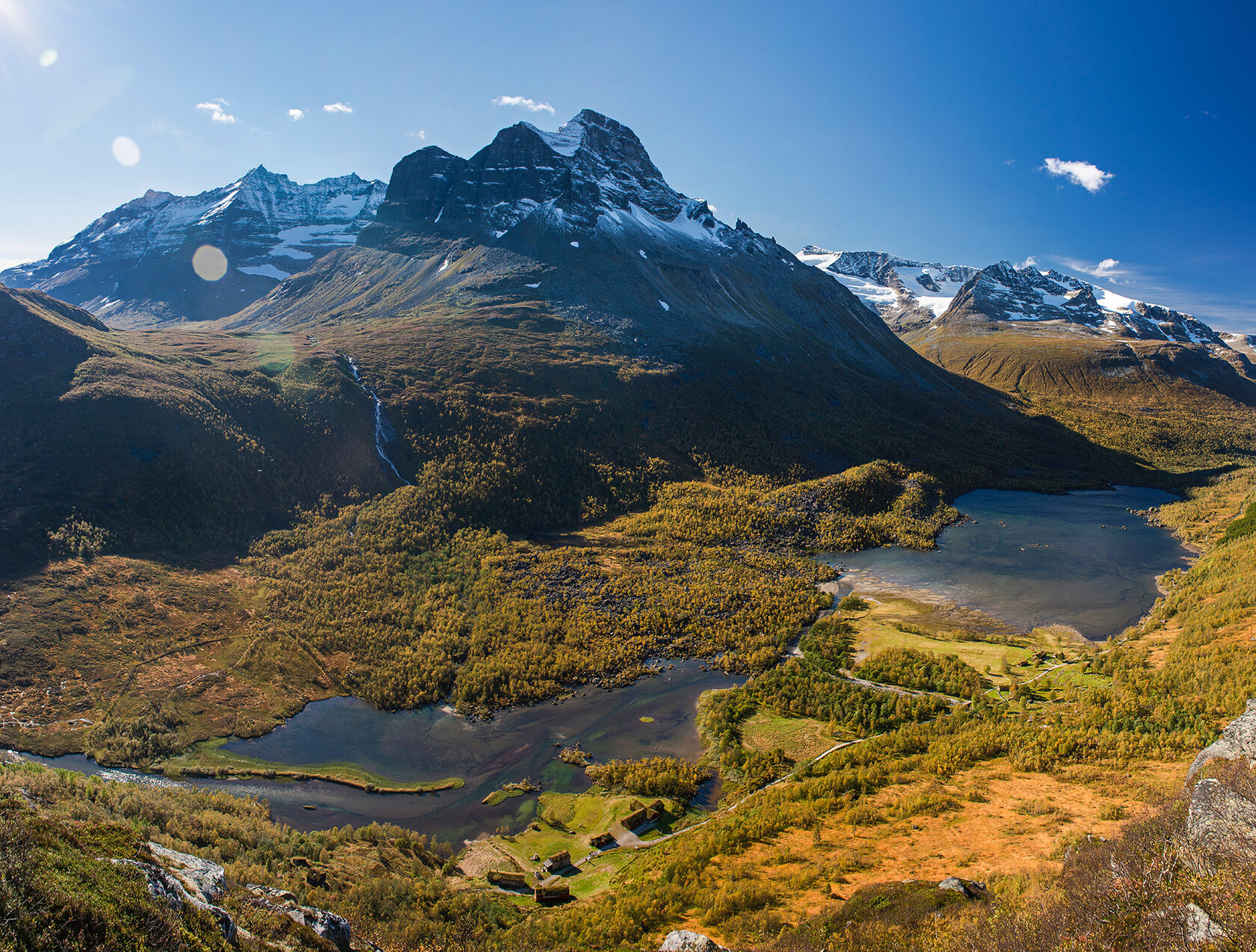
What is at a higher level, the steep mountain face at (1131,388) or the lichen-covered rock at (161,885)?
the steep mountain face at (1131,388)

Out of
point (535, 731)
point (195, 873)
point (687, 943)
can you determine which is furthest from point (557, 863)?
point (195, 873)

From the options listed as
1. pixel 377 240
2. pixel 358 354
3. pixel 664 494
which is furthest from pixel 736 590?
pixel 377 240

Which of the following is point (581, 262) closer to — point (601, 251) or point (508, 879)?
point (601, 251)

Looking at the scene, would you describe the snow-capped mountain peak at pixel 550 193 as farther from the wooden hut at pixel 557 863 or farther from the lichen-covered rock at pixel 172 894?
the lichen-covered rock at pixel 172 894

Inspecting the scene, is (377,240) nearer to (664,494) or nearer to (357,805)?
(664,494)

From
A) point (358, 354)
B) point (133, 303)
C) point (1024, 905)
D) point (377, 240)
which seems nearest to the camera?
point (1024, 905)

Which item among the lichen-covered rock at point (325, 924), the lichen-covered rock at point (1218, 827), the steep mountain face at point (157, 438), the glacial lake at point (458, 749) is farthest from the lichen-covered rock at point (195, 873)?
the steep mountain face at point (157, 438)

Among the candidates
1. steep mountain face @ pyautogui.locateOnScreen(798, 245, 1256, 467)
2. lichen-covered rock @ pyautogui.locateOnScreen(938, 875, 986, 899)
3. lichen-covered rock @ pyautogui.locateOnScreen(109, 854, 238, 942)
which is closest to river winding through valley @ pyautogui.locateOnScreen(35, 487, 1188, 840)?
lichen-covered rock @ pyautogui.locateOnScreen(938, 875, 986, 899)
